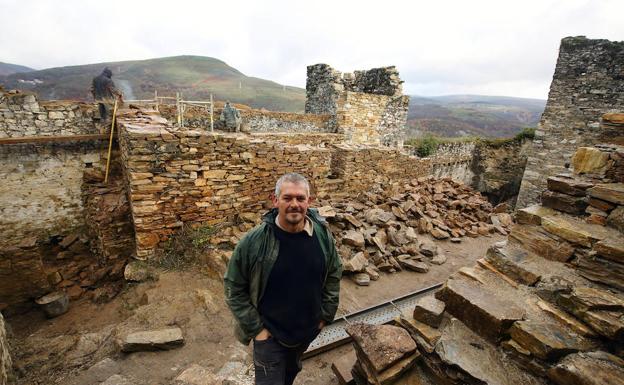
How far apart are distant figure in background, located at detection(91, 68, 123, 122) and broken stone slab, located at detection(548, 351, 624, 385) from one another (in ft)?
37.3

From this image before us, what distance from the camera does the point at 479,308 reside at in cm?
265

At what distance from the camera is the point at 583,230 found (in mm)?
2891

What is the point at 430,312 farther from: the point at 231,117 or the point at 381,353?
the point at 231,117

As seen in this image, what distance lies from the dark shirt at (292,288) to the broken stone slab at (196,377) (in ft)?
4.19

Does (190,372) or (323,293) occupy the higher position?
(323,293)

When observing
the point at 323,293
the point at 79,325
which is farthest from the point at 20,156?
the point at 323,293

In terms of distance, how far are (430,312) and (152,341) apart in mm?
3315

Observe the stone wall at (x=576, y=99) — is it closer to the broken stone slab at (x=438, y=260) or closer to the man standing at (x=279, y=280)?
the broken stone slab at (x=438, y=260)

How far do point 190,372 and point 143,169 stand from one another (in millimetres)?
3423

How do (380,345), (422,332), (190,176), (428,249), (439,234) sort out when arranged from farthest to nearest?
(439,234)
(428,249)
(190,176)
(422,332)
(380,345)

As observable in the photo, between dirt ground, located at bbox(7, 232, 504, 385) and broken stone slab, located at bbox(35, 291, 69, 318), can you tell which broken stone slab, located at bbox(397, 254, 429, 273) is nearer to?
dirt ground, located at bbox(7, 232, 504, 385)

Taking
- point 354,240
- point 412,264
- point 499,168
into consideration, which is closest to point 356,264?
point 354,240

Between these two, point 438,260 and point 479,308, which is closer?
point 479,308

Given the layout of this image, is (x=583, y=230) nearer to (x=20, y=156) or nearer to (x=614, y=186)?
(x=614, y=186)
